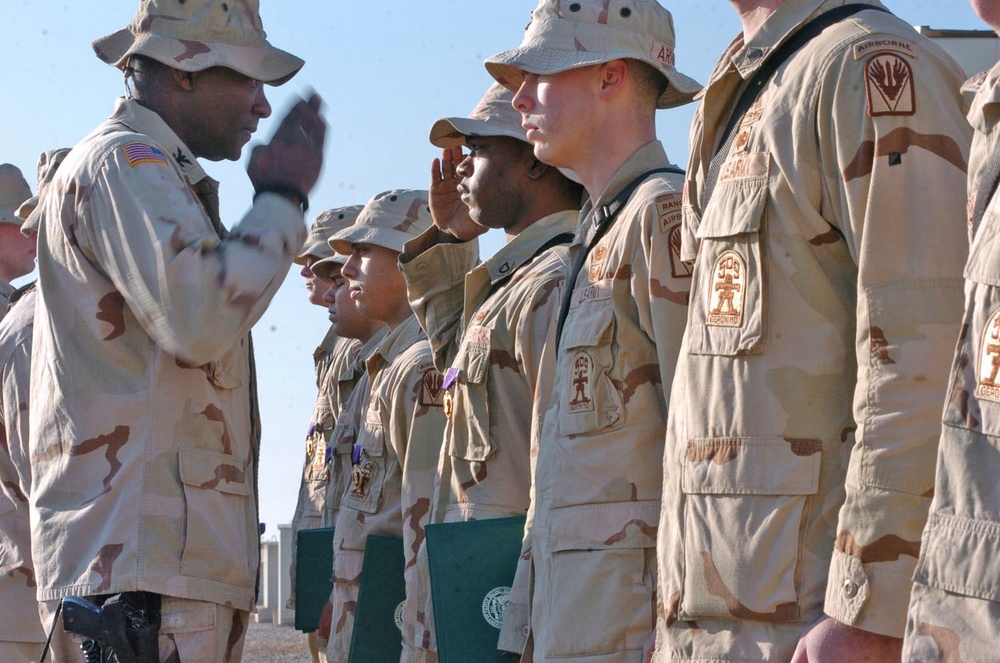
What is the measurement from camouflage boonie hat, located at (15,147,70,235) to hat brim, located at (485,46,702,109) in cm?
155

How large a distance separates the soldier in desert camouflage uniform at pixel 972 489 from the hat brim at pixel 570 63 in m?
2.40

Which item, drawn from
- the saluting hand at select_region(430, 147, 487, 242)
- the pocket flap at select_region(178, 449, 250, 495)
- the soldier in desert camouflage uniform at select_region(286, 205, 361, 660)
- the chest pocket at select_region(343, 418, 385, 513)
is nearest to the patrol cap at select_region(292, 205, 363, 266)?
the soldier in desert camouflage uniform at select_region(286, 205, 361, 660)

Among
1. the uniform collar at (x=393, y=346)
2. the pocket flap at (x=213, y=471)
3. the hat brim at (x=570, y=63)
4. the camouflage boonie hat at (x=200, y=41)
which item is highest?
the camouflage boonie hat at (x=200, y=41)

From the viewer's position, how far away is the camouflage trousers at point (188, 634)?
438 cm

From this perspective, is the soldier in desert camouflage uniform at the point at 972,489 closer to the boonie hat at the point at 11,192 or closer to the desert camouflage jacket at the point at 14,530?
the desert camouflage jacket at the point at 14,530

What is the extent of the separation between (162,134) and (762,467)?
258 centimetres

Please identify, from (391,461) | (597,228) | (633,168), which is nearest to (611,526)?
(597,228)

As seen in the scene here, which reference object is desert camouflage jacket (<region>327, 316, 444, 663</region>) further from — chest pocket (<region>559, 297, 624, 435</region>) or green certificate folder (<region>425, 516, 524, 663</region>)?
chest pocket (<region>559, 297, 624, 435</region>)

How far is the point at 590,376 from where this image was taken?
419cm

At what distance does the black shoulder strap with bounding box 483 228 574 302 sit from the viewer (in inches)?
223

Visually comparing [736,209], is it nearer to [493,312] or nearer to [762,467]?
[762,467]

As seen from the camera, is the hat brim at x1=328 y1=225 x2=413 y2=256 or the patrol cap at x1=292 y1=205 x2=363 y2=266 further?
the patrol cap at x1=292 y1=205 x2=363 y2=266

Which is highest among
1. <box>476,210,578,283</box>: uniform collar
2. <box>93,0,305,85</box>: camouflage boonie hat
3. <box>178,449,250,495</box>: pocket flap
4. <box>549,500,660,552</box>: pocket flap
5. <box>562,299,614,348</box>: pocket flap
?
<box>93,0,305,85</box>: camouflage boonie hat

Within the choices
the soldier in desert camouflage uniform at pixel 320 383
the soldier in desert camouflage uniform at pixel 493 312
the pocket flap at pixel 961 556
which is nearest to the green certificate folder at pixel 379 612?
the soldier in desert camouflage uniform at pixel 493 312
